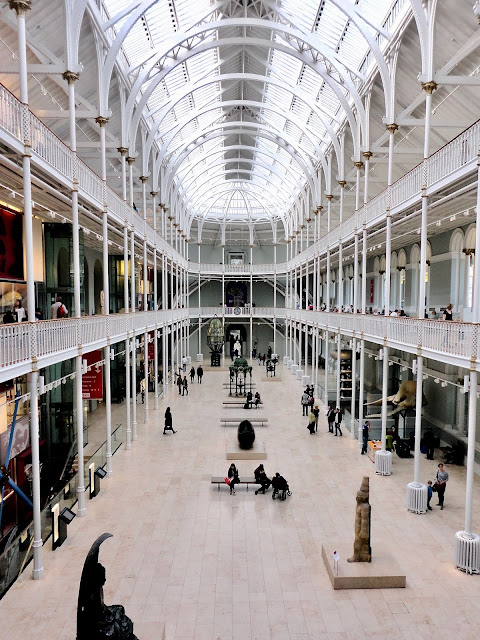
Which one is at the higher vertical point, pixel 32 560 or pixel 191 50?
pixel 191 50

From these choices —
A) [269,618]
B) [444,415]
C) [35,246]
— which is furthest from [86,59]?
[444,415]

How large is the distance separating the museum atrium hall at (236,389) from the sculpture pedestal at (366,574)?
0.29 meters

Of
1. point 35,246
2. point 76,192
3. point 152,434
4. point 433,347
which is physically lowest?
point 152,434

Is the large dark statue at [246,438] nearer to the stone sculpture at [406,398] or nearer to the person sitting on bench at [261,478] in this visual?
the person sitting on bench at [261,478]

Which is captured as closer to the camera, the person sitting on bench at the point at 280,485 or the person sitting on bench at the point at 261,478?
the person sitting on bench at the point at 280,485

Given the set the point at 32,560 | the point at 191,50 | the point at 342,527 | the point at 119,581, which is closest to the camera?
the point at 119,581

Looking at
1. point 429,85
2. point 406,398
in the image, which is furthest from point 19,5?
point 406,398

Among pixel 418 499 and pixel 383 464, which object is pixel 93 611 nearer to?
pixel 418 499

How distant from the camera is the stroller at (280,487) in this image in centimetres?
1274

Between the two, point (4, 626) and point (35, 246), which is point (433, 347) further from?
point (35, 246)

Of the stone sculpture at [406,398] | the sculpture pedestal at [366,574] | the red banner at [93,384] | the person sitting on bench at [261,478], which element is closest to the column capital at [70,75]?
the red banner at [93,384]

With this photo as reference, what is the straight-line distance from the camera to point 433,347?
11391 millimetres

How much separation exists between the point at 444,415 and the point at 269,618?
13.8 meters

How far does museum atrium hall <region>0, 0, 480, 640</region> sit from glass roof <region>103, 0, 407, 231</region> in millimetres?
136
